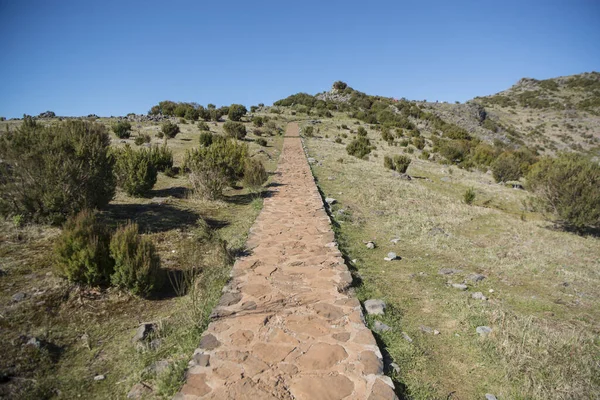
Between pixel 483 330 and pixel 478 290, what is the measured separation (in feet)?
5.17

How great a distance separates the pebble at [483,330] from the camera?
392cm

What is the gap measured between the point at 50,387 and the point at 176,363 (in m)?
1.02

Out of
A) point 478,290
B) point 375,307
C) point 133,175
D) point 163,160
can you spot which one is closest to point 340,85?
point 163,160

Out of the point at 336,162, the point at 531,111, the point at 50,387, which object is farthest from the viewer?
the point at 531,111

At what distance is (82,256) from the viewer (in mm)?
4047

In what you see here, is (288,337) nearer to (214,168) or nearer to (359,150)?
(214,168)

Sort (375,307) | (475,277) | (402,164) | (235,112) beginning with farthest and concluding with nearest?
(235,112)
(402,164)
(475,277)
(375,307)

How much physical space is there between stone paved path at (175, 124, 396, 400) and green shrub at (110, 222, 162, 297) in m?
1.06

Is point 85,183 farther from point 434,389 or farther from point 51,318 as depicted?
point 434,389

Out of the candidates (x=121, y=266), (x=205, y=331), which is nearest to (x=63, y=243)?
(x=121, y=266)

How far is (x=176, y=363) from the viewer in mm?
3094

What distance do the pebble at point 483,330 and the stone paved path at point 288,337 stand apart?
4.83 feet

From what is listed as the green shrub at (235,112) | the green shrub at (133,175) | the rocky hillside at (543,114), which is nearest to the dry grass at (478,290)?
the green shrub at (133,175)

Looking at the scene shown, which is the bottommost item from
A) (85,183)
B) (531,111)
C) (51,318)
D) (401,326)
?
(401,326)
